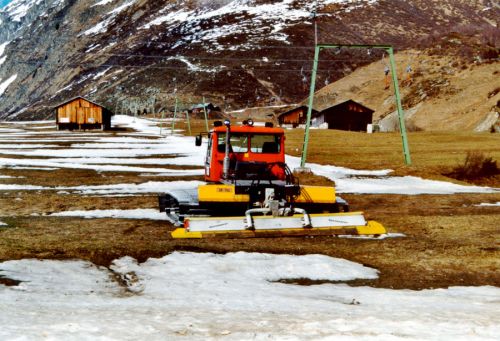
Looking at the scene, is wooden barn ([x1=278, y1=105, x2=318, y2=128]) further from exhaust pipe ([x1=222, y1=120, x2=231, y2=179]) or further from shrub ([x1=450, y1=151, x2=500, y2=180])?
exhaust pipe ([x1=222, y1=120, x2=231, y2=179])

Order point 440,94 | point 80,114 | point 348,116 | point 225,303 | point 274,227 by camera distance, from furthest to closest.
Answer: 1. point 348,116
2. point 80,114
3. point 440,94
4. point 274,227
5. point 225,303

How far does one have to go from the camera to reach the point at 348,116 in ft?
348

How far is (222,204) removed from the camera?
15156mm

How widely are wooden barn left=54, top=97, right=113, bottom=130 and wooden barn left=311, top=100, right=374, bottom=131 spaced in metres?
38.2

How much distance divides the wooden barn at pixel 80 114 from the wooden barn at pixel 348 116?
125 ft

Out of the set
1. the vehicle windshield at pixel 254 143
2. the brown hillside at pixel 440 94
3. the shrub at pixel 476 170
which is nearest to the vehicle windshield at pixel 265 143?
the vehicle windshield at pixel 254 143

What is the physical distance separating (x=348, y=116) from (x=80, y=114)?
45.4 metres

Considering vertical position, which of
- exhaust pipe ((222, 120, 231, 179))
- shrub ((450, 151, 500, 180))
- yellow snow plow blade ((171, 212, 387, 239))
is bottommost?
yellow snow plow blade ((171, 212, 387, 239))

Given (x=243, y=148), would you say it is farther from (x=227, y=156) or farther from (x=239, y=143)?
(x=227, y=156)

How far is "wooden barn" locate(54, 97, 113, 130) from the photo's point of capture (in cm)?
10500

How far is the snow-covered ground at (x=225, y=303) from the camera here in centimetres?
686

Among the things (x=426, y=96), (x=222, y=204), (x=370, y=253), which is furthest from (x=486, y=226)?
(x=426, y=96)

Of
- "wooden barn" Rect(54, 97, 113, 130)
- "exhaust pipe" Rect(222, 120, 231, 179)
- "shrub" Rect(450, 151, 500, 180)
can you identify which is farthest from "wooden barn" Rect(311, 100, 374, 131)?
"exhaust pipe" Rect(222, 120, 231, 179)

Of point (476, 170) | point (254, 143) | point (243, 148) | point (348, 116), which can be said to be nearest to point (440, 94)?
point (348, 116)
